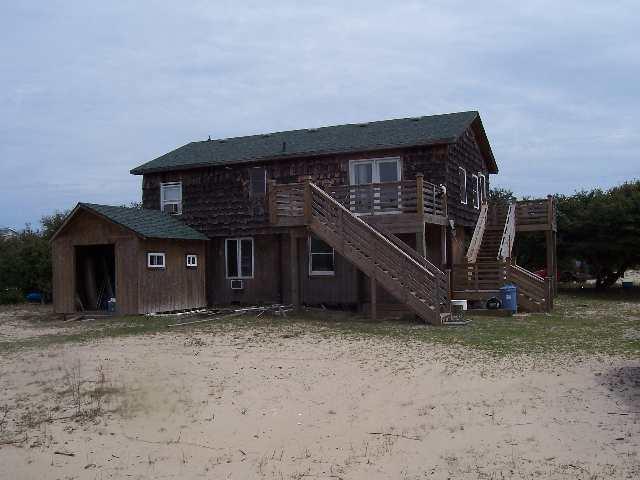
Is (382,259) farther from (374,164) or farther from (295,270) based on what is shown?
(374,164)

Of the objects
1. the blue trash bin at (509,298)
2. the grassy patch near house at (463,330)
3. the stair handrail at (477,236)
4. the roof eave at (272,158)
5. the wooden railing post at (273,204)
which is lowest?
the grassy patch near house at (463,330)

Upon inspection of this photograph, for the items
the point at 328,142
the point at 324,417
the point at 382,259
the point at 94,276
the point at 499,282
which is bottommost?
the point at 324,417

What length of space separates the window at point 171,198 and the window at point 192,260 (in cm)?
240

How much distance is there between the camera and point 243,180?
23547mm

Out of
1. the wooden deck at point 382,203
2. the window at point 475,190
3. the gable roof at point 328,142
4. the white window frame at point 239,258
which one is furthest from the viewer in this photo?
the window at point 475,190

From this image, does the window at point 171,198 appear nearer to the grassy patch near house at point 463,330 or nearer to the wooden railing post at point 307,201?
the grassy patch near house at point 463,330

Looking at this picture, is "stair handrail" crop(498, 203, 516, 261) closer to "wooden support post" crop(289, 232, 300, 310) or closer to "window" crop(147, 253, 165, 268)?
"wooden support post" crop(289, 232, 300, 310)

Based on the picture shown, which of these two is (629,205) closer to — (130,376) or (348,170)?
(348,170)

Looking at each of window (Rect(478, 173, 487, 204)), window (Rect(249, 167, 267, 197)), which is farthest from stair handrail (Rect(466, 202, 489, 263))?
window (Rect(249, 167, 267, 197))

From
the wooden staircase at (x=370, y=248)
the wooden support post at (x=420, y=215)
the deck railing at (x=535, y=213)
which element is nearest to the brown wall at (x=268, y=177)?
the deck railing at (x=535, y=213)

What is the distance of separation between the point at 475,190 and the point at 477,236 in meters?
2.64

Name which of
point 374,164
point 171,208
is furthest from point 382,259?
point 171,208

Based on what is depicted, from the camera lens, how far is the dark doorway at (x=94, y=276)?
23.0 metres

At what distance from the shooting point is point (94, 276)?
23500 millimetres
